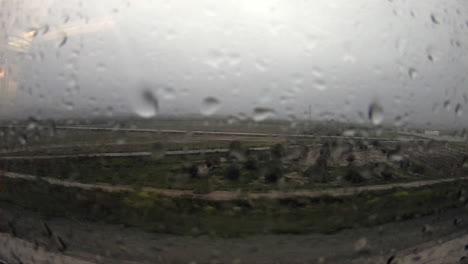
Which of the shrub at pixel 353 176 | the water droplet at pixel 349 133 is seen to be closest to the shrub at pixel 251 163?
the water droplet at pixel 349 133

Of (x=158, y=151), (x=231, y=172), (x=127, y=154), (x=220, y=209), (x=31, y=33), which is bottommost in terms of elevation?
(x=220, y=209)

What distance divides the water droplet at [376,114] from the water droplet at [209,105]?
74.1 inches

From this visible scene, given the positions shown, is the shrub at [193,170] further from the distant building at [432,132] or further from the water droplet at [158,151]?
the distant building at [432,132]

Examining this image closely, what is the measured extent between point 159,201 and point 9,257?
202cm

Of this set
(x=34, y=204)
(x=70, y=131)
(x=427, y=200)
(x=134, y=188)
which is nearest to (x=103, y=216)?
(x=134, y=188)

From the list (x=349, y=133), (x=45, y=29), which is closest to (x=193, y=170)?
(x=349, y=133)

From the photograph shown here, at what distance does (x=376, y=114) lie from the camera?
569 cm

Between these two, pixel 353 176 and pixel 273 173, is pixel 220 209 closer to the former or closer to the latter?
pixel 273 173

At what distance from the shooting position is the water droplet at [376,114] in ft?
18.6

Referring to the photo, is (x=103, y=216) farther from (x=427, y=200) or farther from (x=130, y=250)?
(x=427, y=200)

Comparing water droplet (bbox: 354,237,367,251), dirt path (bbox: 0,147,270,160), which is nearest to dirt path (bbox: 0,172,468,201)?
dirt path (bbox: 0,147,270,160)

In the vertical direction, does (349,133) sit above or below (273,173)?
above

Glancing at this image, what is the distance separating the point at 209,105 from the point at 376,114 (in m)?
2.07

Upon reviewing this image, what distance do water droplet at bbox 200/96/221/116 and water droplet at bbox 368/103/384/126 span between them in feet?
6.18
